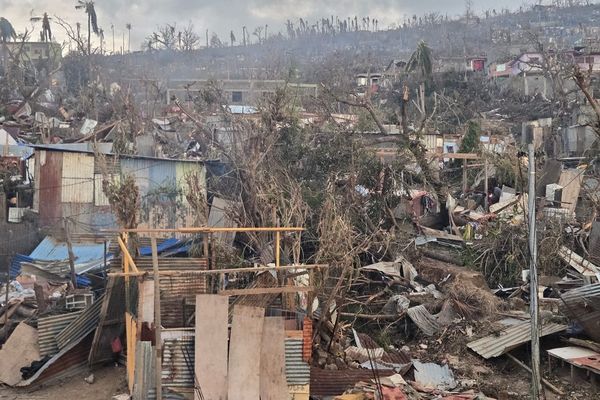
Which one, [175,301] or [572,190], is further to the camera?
[572,190]

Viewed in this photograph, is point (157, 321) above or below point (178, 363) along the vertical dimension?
above

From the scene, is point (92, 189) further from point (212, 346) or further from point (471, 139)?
point (471, 139)

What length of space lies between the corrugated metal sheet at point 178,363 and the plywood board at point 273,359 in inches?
29.6

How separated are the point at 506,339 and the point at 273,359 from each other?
3.97 metres

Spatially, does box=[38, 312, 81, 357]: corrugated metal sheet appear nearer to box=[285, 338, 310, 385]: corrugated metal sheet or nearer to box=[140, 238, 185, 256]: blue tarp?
box=[140, 238, 185, 256]: blue tarp

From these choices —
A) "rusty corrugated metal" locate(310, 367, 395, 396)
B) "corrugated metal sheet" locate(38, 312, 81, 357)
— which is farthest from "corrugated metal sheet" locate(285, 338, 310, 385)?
"corrugated metal sheet" locate(38, 312, 81, 357)

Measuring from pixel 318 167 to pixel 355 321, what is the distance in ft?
21.9

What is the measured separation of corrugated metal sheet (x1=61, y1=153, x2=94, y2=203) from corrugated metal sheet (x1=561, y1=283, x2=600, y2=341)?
1339 centimetres

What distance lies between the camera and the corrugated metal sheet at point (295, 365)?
6.79m

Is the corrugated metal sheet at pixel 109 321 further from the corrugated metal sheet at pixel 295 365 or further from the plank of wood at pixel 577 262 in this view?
the plank of wood at pixel 577 262

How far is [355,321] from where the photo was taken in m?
10.3

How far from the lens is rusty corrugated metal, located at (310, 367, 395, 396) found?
7.34 m

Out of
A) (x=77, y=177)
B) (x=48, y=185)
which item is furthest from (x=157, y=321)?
(x=48, y=185)

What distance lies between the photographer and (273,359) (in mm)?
6680
